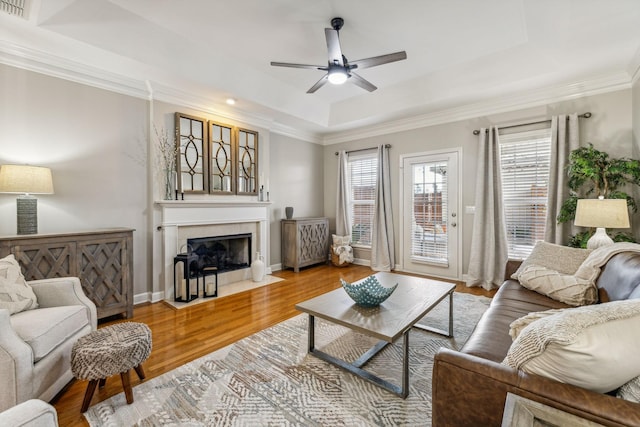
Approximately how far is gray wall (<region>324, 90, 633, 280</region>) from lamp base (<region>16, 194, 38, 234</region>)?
14.7ft

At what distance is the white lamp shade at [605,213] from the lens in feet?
8.64

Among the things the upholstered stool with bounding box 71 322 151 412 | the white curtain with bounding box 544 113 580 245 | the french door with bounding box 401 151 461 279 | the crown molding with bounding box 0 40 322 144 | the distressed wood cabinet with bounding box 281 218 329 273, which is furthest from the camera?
the distressed wood cabinet with bounding box 281 218 329 273

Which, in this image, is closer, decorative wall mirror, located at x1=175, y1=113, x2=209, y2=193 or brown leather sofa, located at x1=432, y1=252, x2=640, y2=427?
brown leather sofa, located at x1=432, y1=252, x2=640, y2=427

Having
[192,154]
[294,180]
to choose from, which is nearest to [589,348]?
[192,154]

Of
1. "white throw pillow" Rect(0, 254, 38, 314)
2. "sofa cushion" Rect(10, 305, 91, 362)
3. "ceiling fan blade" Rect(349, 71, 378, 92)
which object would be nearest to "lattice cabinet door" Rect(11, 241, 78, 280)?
"white throw pillow" Rect(0, 254, 38, 314)

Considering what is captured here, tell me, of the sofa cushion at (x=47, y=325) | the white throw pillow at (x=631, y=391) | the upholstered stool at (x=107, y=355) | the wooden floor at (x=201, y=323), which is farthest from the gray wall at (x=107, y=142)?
the white throw pillow at (x=631, y=391)

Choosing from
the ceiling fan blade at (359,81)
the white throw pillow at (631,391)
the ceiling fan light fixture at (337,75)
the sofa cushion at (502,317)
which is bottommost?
the sofa cushion at (502,317)

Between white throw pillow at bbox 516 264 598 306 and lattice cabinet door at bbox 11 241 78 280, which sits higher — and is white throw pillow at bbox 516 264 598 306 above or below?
below

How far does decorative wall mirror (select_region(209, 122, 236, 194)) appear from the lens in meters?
4.07

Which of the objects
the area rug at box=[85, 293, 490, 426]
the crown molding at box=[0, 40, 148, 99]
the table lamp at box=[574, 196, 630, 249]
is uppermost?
the crown molding at box=[0, 40, 148, 99]

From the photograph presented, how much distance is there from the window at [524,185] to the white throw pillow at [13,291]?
16.8ft

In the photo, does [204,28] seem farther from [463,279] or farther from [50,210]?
[463,279]

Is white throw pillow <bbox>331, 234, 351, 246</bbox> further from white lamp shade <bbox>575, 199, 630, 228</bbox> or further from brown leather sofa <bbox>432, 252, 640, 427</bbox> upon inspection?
brown leather sofa <bbox>432, 252, 640, 427</bbox>

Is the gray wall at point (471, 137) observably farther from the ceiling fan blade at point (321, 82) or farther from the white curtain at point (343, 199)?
the ceiling fan blade at point (321, 82)
